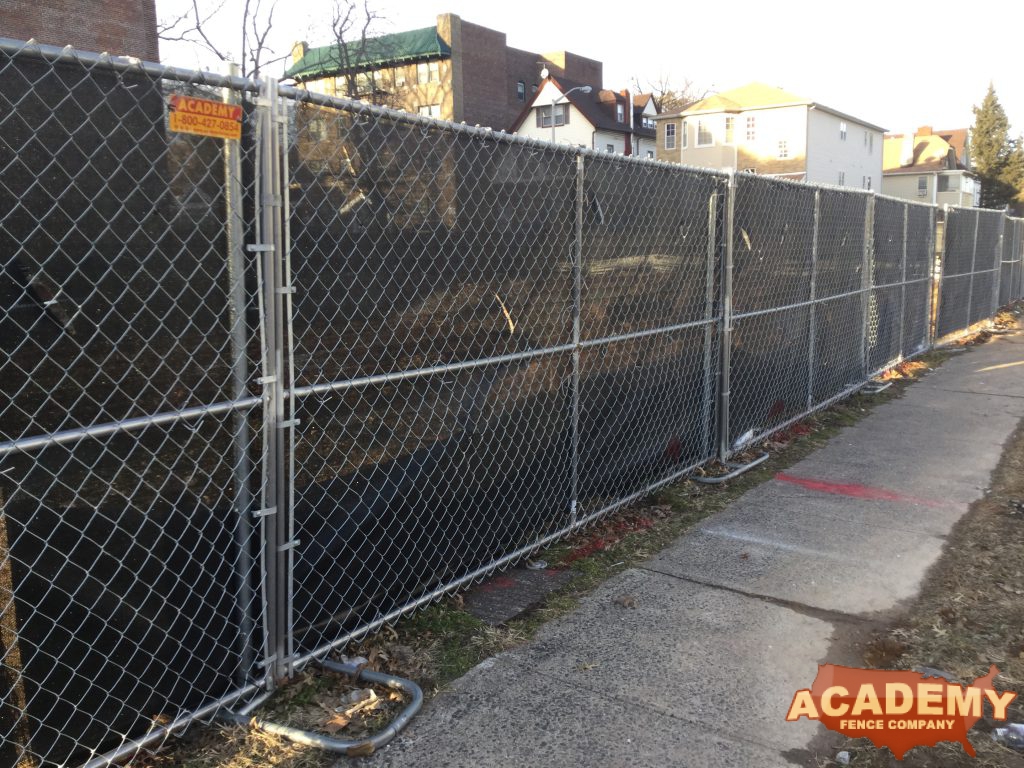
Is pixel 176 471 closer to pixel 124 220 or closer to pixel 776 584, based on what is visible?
pixel 124 220

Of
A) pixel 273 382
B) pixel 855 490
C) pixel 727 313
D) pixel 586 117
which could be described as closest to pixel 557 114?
pixel 586 117

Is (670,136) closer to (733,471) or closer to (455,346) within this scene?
(733,471)

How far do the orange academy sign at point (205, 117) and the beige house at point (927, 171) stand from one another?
70.5m

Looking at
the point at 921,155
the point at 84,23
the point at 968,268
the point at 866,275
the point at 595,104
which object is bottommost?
the point at 866,275

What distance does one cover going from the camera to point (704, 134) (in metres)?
52.2

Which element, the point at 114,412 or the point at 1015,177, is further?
the point at 1015,177

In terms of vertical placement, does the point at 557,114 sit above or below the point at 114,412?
above

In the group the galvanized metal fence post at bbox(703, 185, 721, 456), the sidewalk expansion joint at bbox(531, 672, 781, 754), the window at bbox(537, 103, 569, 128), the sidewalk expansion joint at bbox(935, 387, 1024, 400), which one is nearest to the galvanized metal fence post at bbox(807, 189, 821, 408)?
the galvanized metal fence post at bbox(703, 185, 721, 456)

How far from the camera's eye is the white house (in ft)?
186

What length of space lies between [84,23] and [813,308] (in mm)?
23574

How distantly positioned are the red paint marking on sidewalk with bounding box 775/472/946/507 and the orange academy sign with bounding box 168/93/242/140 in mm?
4986

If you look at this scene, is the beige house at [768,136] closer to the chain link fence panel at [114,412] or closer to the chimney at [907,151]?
the chimney at [907,151]

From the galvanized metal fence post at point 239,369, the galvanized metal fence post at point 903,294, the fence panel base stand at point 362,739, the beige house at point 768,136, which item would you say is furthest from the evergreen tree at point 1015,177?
the galvanized metal fence post at point 239,369

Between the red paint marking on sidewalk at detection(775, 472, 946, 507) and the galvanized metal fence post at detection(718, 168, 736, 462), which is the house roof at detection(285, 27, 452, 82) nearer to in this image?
the galvanized metal fence post at detection(718, 168, 736, 462)
